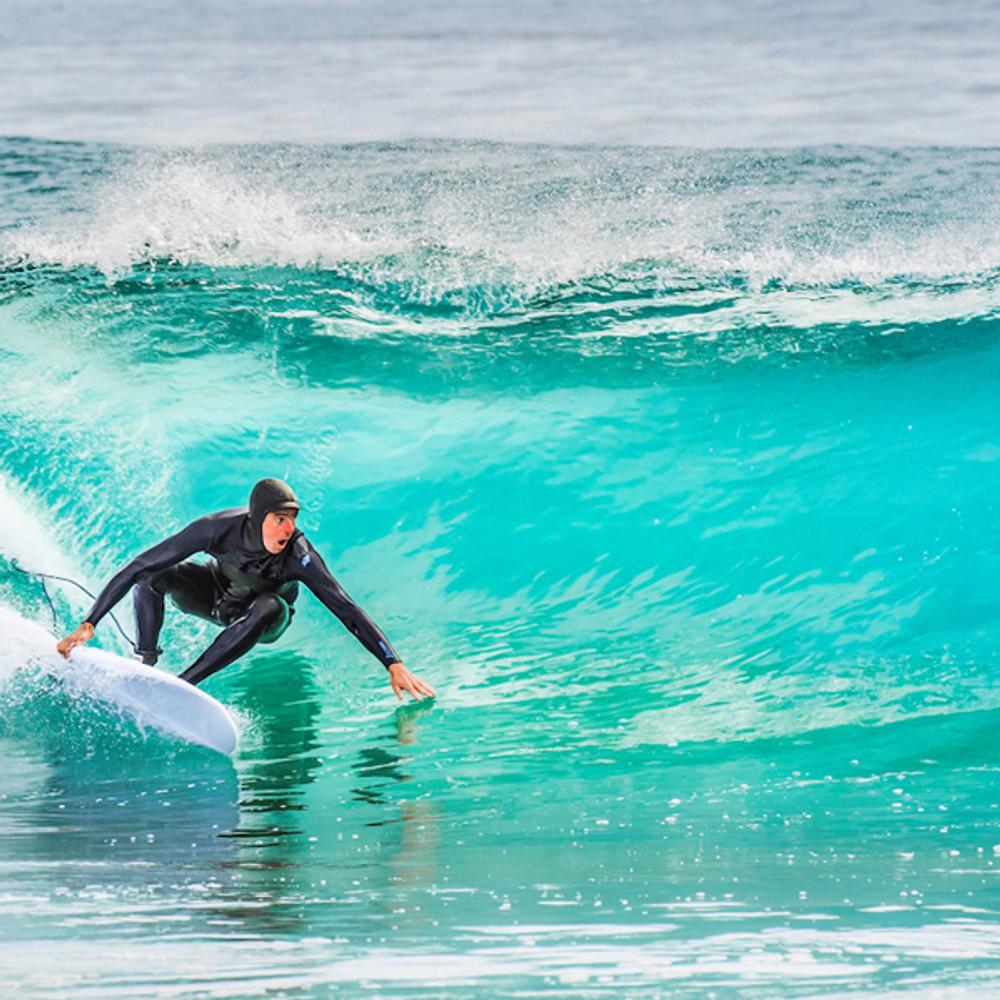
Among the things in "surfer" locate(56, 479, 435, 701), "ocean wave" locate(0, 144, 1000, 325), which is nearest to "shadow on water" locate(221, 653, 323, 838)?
"surfer" locate(56, 479, 435, 701)

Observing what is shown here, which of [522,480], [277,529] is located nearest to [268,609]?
[277,529]

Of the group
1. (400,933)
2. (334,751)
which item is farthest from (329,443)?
(400,933)

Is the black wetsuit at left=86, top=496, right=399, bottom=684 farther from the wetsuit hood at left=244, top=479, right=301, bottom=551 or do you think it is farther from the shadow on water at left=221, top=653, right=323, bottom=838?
the shadow on water at left=221, top=653, right=323, bottom=838

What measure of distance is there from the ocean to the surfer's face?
59 centimetres

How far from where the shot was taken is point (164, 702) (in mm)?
3781

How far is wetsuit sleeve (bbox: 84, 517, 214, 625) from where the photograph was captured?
388 cm

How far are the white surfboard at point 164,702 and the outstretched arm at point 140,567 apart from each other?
106mm

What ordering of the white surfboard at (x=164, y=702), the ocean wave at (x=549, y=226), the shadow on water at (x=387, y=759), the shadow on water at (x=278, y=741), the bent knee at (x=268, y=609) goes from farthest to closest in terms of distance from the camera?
the ocean wave at (x=549, y=226) < the bent knee at (x=268, y=609) < the white surfboard at (x=164, y=702) < the shadow on water at (x=387, y=759) < the shadow on water at (x=278, y=741)

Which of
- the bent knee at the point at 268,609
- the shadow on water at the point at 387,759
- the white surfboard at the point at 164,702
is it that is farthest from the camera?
the bent knee at the point at 268,609

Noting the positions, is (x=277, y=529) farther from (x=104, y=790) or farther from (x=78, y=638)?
(x=104, y=790)

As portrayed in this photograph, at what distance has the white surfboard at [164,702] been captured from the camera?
3.76 meters

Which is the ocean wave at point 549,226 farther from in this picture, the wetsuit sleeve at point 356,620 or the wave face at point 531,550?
the wetsuit sleeve at point 356,620

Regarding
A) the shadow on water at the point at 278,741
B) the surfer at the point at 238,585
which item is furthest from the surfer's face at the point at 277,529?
the shadow on water at the point at 278,741

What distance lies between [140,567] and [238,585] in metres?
0.32
